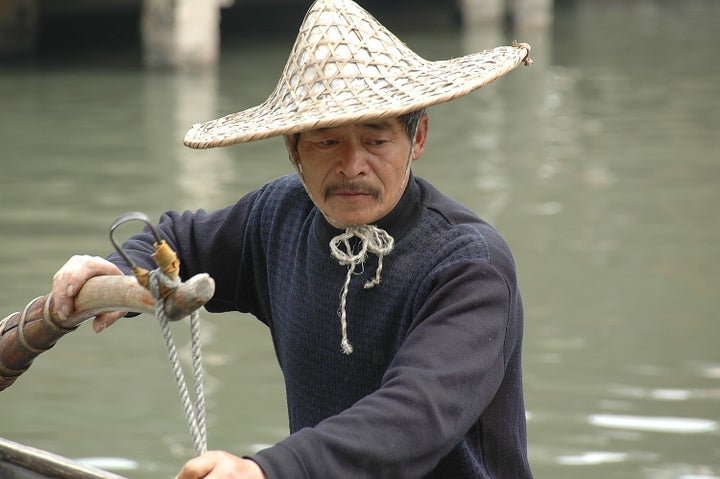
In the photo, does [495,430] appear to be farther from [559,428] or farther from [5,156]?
[5,156]

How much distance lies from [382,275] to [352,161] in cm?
18

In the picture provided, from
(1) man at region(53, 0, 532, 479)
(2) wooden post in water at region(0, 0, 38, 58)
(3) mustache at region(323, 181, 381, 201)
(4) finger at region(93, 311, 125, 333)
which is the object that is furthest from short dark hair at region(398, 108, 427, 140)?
(2) wooden post in water at region(0, 0, 38, 58)

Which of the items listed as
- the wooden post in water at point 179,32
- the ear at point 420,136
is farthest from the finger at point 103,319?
the wooden post in water at point 179,32

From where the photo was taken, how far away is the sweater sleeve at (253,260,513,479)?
1.43m

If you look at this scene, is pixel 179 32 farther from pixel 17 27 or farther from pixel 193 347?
pixel 193 347

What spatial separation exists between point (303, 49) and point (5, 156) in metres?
6.05

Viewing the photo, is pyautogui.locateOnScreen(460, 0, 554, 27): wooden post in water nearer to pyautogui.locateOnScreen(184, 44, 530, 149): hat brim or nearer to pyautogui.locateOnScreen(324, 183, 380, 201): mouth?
pyautogui.locateOnScreen(184, 44, 530, 149): hat brim

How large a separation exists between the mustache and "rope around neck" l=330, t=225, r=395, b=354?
0.18 ft

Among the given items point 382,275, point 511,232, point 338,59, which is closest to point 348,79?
point 338,59

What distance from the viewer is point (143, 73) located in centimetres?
1083

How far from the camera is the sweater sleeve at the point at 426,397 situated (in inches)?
56.2

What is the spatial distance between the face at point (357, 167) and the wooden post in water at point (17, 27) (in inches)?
394

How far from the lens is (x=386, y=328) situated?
5.80 ft

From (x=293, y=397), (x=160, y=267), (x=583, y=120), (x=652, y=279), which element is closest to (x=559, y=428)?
(x=652, y=279)
